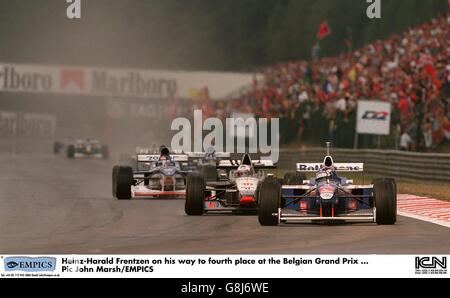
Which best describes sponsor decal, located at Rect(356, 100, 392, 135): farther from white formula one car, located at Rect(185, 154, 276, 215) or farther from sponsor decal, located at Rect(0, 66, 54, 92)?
sponsor decal, located at Rect(0, 66, 54, 92)

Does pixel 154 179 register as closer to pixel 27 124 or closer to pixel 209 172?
pixel 209 172

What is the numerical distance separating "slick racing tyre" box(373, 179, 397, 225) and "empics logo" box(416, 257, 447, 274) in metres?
6.06

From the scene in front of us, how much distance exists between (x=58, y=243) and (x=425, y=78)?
17866 mm

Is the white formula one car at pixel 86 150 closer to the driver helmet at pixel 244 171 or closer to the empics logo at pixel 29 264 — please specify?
the driver helmet at pixel 244 171

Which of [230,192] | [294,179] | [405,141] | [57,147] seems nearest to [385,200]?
[230,192]

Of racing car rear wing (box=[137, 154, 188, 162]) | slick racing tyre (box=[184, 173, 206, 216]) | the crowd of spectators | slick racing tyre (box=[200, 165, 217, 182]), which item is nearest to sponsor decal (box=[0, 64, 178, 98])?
the crowd of spectators

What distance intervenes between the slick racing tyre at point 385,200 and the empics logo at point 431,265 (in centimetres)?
606

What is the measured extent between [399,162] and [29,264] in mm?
20463

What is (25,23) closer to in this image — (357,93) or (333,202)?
(357,93)

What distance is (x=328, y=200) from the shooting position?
53.6ft

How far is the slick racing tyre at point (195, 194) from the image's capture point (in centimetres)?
1783

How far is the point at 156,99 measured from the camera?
67.3 meters

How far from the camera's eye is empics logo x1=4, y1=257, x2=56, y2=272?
9.48 metres
